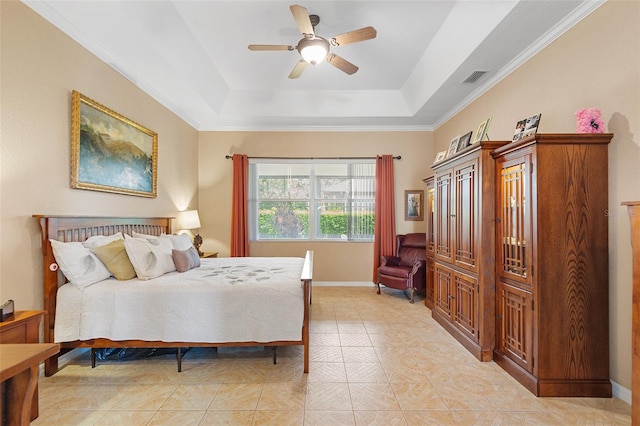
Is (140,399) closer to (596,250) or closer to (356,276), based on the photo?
(596,250)

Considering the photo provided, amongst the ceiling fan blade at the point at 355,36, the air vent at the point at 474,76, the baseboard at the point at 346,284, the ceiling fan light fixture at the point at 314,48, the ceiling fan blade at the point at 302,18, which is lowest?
the baseboard at the point at 346,284

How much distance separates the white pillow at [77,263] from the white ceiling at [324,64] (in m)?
1.91

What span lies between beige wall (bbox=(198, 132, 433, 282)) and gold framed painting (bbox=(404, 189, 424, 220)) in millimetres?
94

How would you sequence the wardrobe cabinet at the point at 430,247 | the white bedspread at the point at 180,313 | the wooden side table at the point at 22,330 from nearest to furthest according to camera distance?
the wooden side table at the point at 22,330 → the white bedspread at the point at 180,313 → the wardrobe cabinet at the point at 430,247

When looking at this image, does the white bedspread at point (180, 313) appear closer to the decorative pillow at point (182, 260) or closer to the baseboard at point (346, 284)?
the decorative pillow at point (182, 260)

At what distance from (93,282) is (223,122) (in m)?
3.65

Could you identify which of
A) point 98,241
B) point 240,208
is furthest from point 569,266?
point 240,208

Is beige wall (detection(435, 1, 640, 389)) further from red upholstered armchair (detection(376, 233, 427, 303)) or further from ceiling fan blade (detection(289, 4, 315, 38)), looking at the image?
red upholstered armchair (detection(376, 233, 427, 303))

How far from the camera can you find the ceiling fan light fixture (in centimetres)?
270

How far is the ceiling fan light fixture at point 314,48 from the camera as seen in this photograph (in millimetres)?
2703

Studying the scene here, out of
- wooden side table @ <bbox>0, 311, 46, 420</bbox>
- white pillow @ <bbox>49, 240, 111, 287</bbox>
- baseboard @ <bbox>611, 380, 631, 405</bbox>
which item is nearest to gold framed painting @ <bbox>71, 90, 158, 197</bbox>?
white pillow @ <bbox>49, 240, 111, 287</bbox>

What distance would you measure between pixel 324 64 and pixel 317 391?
3.89 metres

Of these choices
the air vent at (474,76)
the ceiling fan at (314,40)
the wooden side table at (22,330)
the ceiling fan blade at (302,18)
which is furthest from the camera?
the air vent at (474,76)

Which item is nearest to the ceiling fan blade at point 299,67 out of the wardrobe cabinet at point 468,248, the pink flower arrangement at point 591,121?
the wardrobe cabinet at point 468,248
